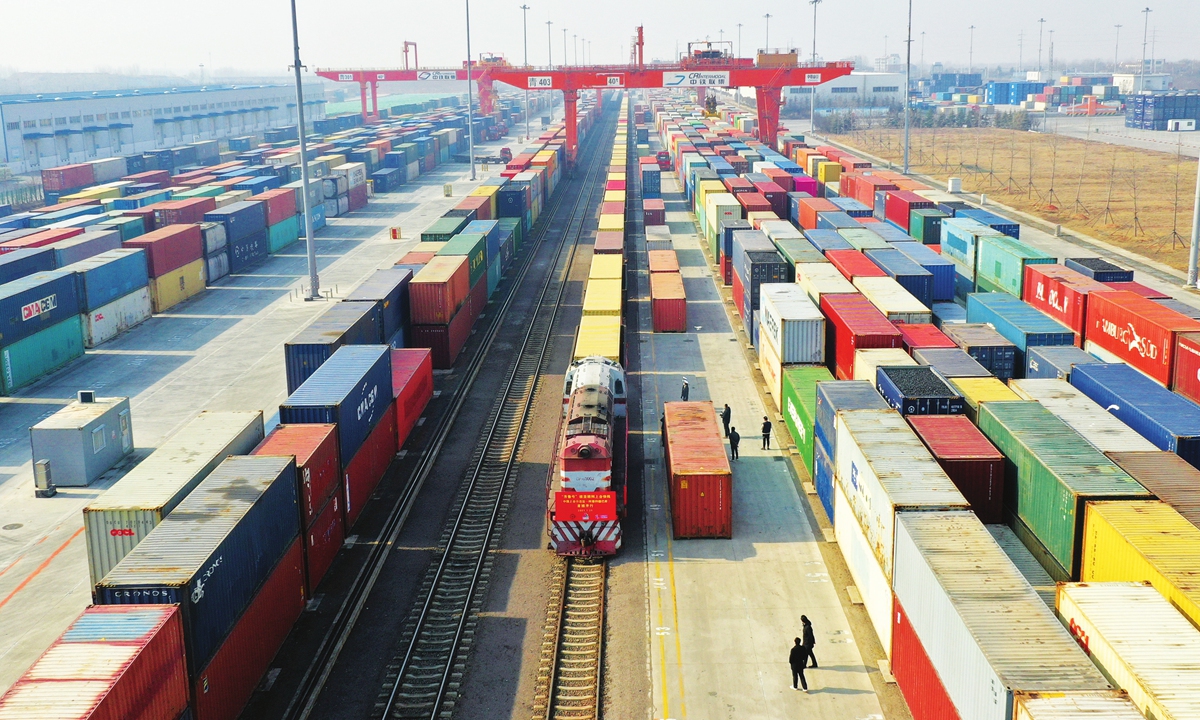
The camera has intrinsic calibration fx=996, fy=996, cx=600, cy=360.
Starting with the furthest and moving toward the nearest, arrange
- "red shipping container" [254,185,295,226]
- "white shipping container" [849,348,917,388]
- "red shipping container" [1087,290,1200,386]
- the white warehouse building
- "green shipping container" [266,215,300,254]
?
1. the white warehouse building
2. "green shipping container" [266,215,300,254]
3. "red shipping container" [254,185,295,226]
4. "red shipping container" [1087,290,1200,386]
5. "white shipping container" [849,348,917,388]

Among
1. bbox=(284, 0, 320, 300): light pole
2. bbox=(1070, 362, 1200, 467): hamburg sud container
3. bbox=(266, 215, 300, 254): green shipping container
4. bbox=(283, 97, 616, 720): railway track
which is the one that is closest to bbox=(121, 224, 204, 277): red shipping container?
bbox=(284, 0, 320, 300): light pole

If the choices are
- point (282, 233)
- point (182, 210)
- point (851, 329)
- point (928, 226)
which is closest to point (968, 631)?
point (851, 329)

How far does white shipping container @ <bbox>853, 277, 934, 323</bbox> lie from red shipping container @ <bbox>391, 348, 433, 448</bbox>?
1944 centimetres

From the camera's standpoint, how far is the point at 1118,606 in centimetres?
1889

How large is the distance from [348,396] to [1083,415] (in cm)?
2238

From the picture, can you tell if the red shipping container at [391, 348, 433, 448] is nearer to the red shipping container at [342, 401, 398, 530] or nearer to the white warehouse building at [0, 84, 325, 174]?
the red shipping container at [342, 401, 398, 530]

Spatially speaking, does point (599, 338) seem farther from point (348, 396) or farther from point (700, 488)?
point (348, 396)

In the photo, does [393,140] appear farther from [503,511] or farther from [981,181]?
[503,511]

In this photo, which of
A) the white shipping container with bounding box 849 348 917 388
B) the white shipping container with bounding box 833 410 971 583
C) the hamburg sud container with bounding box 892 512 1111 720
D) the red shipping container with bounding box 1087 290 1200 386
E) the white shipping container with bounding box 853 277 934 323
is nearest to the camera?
the hamburg sud container with bounding box 892 512 1111 720

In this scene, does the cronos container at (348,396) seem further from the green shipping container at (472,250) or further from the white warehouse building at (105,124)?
the white warehouse building at (105,124)

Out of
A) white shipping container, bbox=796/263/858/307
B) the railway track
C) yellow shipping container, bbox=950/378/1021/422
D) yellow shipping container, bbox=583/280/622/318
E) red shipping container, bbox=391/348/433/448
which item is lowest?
the railway track

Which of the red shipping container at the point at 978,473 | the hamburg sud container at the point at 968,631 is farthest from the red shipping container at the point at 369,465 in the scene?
the red shipping container at the point at 978,473

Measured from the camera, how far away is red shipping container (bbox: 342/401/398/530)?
31641 millimetres

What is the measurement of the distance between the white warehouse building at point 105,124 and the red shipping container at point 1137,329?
122 meters
